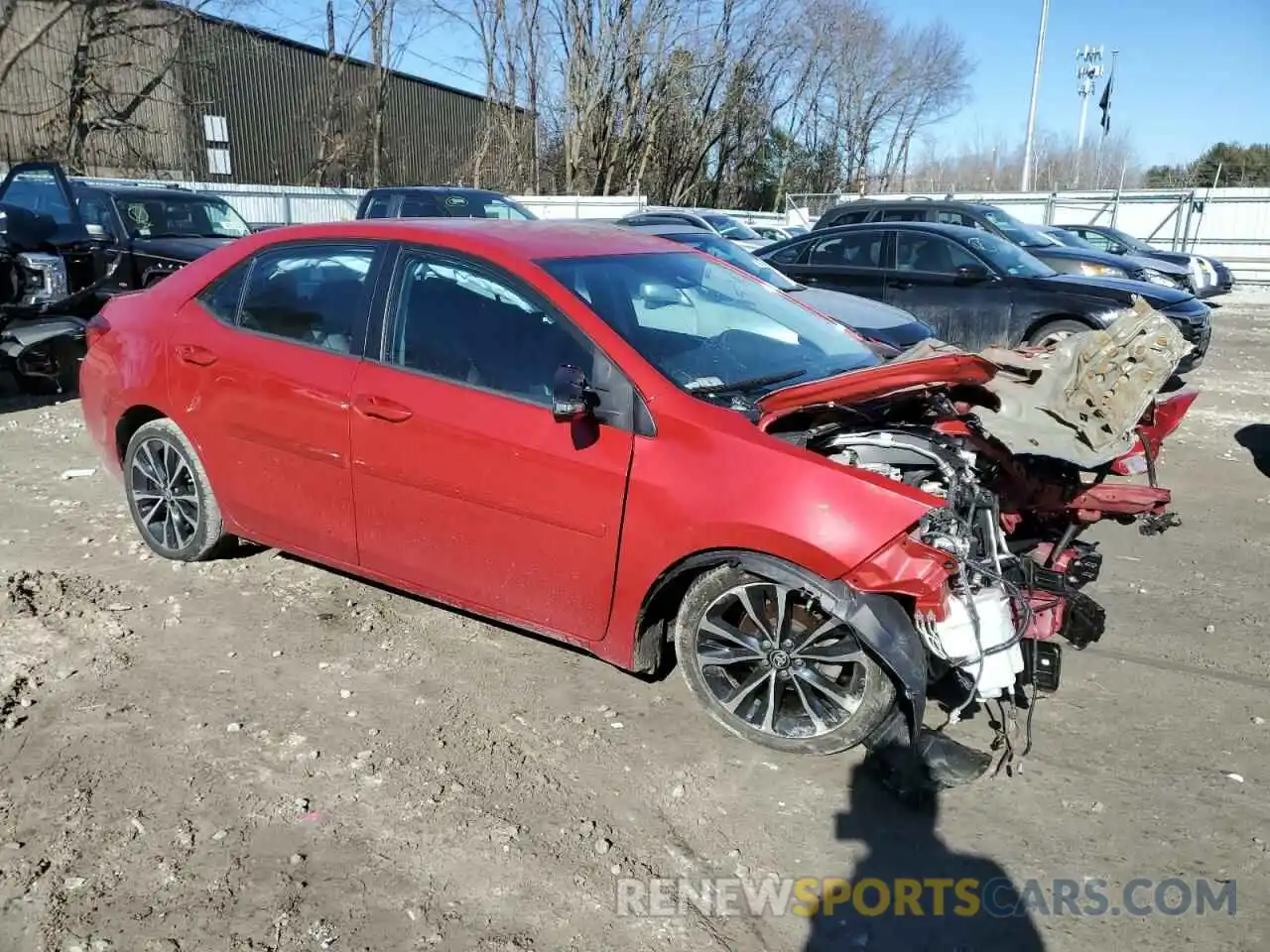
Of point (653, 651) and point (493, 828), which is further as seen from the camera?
point (653, 651)

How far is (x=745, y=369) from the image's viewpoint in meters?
3.79

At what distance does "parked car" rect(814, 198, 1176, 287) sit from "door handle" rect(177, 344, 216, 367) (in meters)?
9.62

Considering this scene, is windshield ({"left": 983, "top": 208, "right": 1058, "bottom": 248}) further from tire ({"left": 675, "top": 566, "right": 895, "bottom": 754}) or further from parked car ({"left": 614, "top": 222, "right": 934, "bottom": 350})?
tire ({"left": 675, "top": 566, "right": 895, "bottom": 754})

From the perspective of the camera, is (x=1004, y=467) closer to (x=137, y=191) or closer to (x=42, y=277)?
(x=42, y=277)

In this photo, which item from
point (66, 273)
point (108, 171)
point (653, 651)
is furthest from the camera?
point (108, 171)

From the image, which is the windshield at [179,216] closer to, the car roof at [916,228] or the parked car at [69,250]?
the parked car at [69,250]

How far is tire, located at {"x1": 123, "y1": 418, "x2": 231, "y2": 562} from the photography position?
15.2 feet

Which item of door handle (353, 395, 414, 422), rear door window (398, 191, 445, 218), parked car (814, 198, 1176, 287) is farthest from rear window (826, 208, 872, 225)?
door handle (353, 395, 414, 422)

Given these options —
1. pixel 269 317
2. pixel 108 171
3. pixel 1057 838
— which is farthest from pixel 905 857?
pixel 108 171

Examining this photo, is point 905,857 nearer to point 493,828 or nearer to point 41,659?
point 493,828

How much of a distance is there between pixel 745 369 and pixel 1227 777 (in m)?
2.17

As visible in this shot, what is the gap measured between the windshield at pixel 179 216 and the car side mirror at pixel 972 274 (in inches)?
323

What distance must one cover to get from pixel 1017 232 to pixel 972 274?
12.4ft

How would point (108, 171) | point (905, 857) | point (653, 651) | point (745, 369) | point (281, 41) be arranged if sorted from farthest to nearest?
point (281, 41), point (108, 171), point (745, 369), point (653, 651), point (905, 857)
